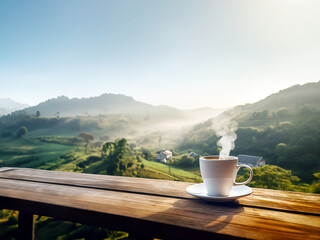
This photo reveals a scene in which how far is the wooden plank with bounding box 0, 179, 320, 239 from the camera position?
0.52m

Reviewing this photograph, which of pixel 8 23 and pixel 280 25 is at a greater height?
pixel 8 23

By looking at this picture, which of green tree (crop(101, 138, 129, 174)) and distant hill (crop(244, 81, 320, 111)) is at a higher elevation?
distant hill (crop(244, 81, 320, 111))

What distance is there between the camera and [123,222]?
25.0 inches

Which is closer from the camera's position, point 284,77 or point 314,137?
point 314,137

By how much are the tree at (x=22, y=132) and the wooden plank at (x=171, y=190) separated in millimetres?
22627

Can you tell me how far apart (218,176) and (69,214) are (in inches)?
24.0

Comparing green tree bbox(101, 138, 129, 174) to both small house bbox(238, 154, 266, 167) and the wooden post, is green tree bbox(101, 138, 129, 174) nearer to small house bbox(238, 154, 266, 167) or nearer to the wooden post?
small house bbox(238, 154, 266, 167)

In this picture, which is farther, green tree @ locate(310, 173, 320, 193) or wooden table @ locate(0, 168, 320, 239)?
green tree @ locate(310, 173, 320, 193)

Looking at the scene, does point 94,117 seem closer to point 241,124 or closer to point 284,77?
point 241,124

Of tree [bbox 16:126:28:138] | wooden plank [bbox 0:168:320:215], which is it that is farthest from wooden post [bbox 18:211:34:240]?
tree [bbox 16:126:28:138]

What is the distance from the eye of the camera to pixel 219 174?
0.76m

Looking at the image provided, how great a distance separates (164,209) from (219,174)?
0.85 ft

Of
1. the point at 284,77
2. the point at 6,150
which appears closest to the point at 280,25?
the point at 284,77

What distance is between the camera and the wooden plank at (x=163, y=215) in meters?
0.52
